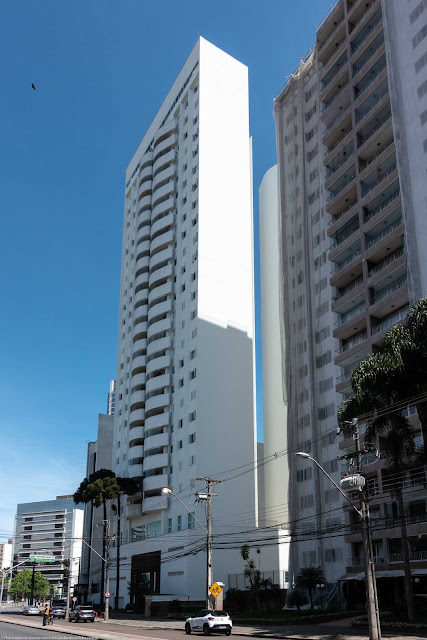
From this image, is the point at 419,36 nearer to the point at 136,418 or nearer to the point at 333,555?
the point at 333,555

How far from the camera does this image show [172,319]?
108m

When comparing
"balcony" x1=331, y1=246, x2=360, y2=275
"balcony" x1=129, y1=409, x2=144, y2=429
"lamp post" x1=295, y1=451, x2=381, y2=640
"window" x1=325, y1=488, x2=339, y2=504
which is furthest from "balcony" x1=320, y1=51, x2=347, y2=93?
"lamp post" x1=295, y1=451, x2=381, y2=640

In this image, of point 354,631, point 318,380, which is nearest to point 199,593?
point 318,380

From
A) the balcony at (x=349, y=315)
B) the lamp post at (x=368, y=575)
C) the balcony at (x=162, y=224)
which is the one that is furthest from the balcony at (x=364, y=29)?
the lamp post at (x=368, y=575)

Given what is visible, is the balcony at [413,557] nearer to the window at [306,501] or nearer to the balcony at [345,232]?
the window at [306,501]

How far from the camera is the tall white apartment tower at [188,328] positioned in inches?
3735

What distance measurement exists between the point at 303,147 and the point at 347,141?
54.6 feet

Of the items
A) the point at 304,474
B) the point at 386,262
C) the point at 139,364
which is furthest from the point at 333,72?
the point at 304,474

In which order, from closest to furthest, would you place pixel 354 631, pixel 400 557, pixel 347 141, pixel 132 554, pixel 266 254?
pixel 354 631
pixel 400 557
pixel 347 141
pixel 132 554
pixel 266 254

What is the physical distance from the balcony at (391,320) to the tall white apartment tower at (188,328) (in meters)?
32.2

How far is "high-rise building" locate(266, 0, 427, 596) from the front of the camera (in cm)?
7125

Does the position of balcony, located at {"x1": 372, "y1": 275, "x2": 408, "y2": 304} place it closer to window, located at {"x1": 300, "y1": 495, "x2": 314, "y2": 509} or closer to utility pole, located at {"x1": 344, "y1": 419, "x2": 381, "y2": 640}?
window, located at {"x1": 300, "y1": 495, "x2": 314, "y2": 509}

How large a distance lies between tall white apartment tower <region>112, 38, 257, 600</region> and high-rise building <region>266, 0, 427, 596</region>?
11263mm

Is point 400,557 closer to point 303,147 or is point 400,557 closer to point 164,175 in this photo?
point 303,147
